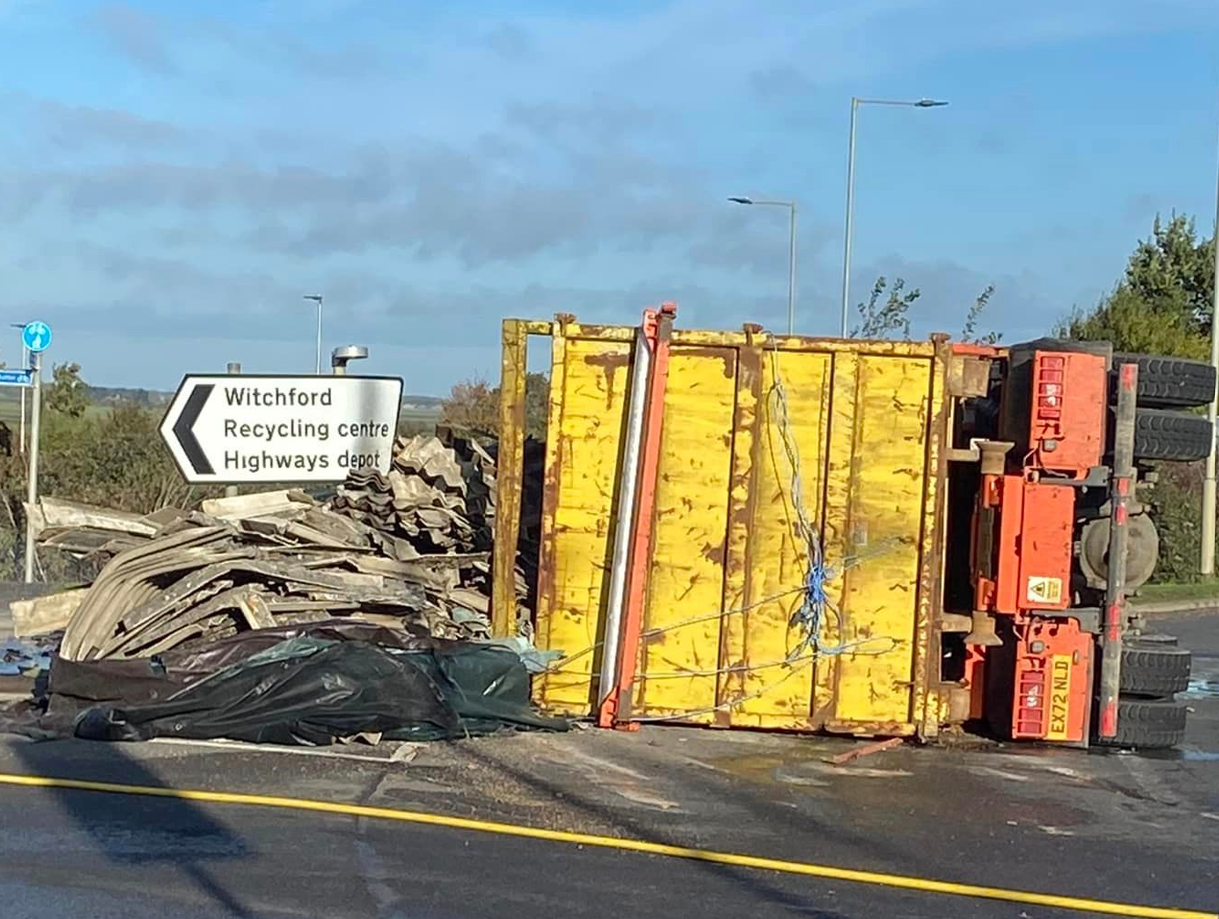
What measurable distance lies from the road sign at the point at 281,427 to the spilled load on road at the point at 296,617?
40 cm

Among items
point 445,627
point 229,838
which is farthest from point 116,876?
point 445,627

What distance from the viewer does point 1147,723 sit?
921 cm

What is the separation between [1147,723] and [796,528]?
8.18ft

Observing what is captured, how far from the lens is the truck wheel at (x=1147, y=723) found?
920cm

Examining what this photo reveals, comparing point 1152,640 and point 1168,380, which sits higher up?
point 1168,380

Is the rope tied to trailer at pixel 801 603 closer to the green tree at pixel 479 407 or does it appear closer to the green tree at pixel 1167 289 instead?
the green tree at pixel 479 407

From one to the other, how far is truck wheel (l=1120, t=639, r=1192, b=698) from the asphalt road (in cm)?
47

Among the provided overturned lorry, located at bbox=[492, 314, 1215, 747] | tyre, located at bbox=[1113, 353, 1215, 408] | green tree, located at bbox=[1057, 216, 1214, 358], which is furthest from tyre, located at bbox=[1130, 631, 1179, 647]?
green tree, located at bbox=[1057, 216, 1214, 358]

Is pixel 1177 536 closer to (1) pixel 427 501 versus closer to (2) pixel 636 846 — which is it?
(1) pixel 427 501

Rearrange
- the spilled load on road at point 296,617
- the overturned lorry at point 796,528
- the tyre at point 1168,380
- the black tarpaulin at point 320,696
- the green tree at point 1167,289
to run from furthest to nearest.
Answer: the green tree at point 1167,289 < the tyre at point 1168,380 < the overturned lorry at point 796,528 < the spilled load on road at point 296,617 < the black tarpaulin at point 320,696

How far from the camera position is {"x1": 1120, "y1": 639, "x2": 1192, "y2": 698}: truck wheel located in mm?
9148

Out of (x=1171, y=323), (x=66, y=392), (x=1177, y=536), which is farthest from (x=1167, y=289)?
(x=66, y=392)

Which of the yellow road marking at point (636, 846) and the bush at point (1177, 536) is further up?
the bush at point (1177, 536)

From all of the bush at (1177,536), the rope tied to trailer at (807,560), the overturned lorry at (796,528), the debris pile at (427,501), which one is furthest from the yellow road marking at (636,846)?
the bush at (1177,536)
